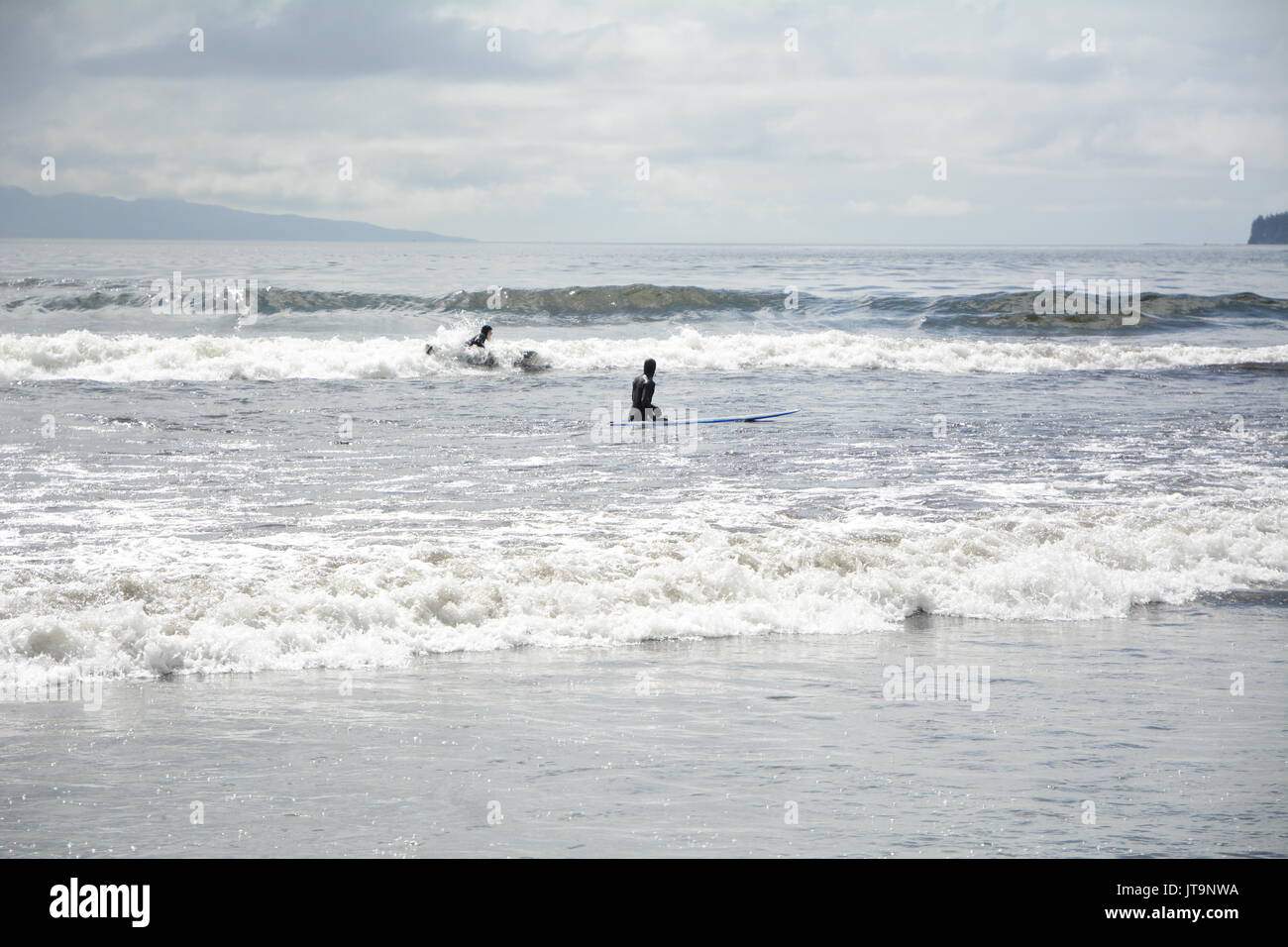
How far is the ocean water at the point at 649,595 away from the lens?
5.35 metres

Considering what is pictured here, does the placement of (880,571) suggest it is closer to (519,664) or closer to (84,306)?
(519,664)

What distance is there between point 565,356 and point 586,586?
20.7m

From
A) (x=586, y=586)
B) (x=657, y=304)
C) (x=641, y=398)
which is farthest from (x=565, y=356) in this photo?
(x=586, y=586)

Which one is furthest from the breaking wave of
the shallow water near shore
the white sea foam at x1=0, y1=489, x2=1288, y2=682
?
the shallow water near shore

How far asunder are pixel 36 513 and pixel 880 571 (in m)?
7.79

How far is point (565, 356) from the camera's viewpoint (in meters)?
29.2

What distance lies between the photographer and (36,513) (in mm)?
10938

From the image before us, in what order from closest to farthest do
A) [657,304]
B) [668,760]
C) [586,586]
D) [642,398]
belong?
1. [668,760]
2. [586,586]
3. [642,398]
4. [657,304]

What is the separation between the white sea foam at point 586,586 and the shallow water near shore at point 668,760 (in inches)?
15.6

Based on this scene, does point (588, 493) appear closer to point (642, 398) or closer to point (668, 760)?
point (642, 398)

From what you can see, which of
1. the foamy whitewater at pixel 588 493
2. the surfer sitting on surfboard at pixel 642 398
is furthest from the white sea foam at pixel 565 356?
the surfer sitting on surfboard at pixel 642 398

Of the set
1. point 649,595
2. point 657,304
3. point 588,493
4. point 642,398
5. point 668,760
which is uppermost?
A: point 657,304

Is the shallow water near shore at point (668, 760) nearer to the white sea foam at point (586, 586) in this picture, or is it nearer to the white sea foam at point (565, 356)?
the white sea foam at point (586, 586)

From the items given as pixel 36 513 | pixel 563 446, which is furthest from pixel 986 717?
pixel 563 446
